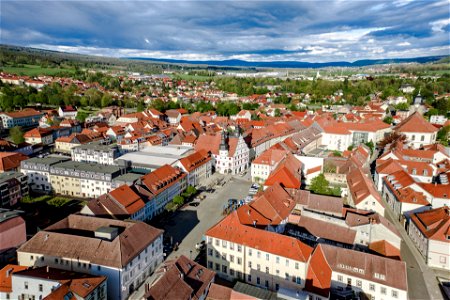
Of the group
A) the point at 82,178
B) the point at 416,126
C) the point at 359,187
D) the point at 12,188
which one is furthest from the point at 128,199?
the point at 416,126

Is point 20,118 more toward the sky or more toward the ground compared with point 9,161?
more toward the sky

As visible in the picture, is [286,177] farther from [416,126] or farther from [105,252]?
[416,126]

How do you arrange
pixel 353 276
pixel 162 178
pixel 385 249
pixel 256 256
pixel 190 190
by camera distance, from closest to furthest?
pixel 353 276, pixel 256 256, pixel 385 249, pixel 162 178, pixel 190 190

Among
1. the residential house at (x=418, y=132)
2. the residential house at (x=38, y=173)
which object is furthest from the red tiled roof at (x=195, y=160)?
the residential house at (x=418, y=132)

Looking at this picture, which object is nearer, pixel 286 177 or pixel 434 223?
pixel 434 223

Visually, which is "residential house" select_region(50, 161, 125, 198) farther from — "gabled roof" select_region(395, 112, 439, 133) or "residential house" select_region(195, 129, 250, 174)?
"gabled roof" select_region(395, 112, 439, 133)
